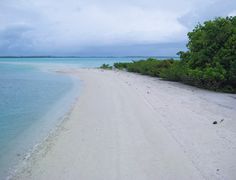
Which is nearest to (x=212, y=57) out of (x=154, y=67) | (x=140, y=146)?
(x=154, y=67)

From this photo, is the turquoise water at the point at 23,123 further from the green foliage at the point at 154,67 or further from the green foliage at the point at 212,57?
the green foliage at the point at 154,67

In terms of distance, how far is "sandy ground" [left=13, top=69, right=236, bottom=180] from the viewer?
5.01m

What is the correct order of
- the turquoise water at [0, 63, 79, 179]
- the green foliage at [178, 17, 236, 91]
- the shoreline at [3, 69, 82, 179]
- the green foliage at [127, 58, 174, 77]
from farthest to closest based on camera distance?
the green foliage at [127, 58, 174, 77] < the green foliage at [178, 17, 236, 91] < the turquoise water at [0, 63, 79, 179] < the shoreline at [3, 69, 82, 179]

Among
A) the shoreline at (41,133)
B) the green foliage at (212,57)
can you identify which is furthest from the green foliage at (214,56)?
the shoreline at (41,133)

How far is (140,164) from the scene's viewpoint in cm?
532

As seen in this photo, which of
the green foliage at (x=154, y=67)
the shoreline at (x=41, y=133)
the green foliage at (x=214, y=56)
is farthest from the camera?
the green foliage at (x=154, y=67)

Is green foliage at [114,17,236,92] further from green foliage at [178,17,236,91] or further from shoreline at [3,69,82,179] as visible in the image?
shoreline at [3,69,82,179]

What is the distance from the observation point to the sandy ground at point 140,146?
5012mm

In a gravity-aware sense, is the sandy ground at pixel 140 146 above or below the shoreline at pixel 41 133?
above

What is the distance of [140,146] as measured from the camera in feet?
20.8

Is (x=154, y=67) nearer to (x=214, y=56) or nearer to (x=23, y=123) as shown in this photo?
A: (x=214, y=56)

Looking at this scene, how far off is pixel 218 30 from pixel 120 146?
42.9 feet

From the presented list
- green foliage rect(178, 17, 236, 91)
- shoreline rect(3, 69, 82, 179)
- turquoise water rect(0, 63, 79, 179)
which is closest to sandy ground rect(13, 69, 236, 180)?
shoreline rect(3, 69, 82, 179)

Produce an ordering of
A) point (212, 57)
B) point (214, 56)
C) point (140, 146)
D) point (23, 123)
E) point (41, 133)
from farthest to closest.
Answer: point (212, 57) < point (214, 56) < point (23, 123) < point (41, 133) < point (140, 146)
